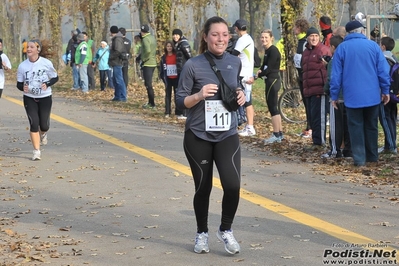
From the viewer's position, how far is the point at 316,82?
13.8 meters

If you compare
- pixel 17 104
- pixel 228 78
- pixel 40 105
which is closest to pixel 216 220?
pixel 228 78

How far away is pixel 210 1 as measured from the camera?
46438 millimetres

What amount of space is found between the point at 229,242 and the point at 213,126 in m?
0.94

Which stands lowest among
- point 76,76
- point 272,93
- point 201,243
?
point 76,76

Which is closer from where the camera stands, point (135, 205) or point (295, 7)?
point (135, 205)

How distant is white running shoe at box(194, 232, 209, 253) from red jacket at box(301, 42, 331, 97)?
6837mm

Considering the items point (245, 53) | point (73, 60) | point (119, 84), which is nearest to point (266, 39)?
point (245, 53)

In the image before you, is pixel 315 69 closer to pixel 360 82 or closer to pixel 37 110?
pixel 360 82

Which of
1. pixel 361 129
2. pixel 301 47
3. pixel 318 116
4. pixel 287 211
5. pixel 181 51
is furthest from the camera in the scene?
pixel 181 51

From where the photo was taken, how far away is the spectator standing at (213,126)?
7.15 meters

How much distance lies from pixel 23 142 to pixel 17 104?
8972 millimetres

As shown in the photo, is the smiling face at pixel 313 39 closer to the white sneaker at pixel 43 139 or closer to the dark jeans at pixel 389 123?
the dark jeans at pixel 389 123

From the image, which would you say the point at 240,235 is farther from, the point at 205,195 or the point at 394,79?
the point at 394,79

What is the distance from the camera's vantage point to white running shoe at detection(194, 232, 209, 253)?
728cm
